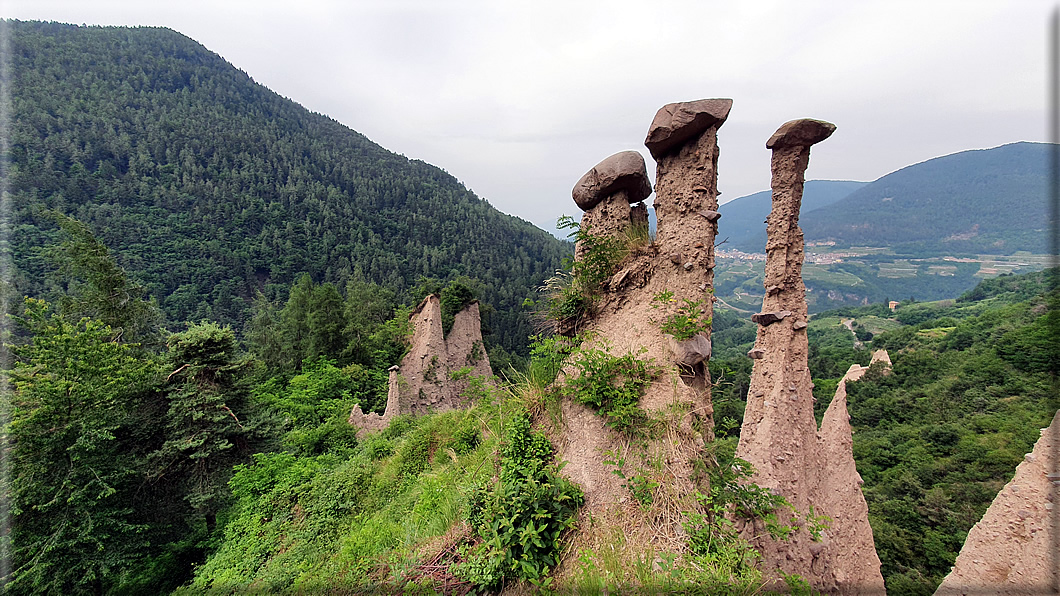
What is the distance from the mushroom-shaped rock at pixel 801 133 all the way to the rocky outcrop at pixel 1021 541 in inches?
181

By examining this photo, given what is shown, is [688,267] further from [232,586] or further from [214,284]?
[214,284]

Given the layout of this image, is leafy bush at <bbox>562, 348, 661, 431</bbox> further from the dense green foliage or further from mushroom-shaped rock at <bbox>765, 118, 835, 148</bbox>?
the dense green foliage

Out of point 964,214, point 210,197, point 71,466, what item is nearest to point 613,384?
point 71,466

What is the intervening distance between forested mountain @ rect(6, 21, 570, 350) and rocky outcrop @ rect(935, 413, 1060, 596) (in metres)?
39.6

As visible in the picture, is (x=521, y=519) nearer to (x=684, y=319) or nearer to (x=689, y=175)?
(x=684, y=319)

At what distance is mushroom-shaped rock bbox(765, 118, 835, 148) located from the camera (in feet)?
18.1

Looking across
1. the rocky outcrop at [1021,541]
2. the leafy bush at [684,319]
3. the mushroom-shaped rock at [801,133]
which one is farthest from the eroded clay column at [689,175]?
the rocky outcrop at [1021,541]

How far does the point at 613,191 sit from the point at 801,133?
11.2 ft

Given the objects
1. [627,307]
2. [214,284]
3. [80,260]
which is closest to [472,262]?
[214,284]

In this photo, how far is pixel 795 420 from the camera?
19.3 feet

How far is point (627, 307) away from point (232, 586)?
6.73 metres

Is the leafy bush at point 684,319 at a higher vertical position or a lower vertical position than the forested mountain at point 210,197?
lower

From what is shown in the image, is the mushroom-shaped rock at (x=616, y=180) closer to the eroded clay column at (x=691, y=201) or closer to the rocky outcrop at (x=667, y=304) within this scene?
the rocky outcrop at (x=667, y=304)

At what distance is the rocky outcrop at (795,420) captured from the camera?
5.59 m
